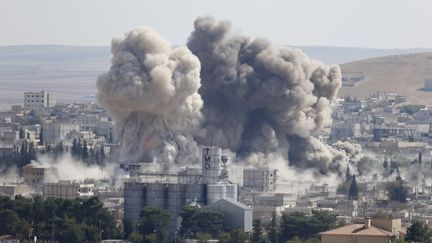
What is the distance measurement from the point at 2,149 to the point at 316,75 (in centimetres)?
2140

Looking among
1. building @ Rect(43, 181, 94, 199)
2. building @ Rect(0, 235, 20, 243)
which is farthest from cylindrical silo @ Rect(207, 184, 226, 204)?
building @ Rect(43, 181, 94, 199)

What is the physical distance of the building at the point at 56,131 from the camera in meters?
158

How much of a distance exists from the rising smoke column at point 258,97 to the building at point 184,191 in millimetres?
25387

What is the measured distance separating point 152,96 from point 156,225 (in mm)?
27100

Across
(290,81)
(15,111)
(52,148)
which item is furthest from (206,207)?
(15,111)

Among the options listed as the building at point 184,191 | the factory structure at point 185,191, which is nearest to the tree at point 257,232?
the factory structure at point 185,191

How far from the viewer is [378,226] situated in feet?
256

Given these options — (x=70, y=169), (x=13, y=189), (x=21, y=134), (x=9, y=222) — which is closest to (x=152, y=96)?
(x=13, y=189)

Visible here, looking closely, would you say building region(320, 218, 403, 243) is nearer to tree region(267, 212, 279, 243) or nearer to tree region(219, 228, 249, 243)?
tree region(219, 228, 249, 243)

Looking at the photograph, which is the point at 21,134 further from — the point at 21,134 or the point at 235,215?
the point at 235,215

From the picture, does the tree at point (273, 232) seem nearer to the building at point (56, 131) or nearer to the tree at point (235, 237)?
the tree at point (235, 237)

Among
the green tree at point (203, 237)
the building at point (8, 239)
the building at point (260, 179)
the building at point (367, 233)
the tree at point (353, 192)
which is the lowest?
the building at point (8, 239)

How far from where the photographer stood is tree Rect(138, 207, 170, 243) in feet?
277

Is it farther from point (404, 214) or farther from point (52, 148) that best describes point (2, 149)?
point (404, 214)
